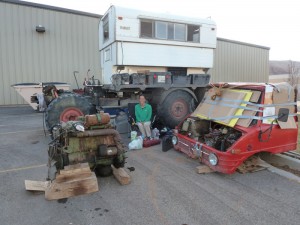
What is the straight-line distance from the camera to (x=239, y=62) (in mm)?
21844

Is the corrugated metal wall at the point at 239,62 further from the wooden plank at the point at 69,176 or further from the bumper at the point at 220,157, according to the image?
the wooden plank at the point at 69,176

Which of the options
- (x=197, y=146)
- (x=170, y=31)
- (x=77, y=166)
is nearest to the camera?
(x=77, y=166)

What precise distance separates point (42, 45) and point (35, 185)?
40.7 ft

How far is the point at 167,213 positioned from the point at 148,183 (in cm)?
93

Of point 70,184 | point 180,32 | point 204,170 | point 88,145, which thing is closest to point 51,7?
point 180,32

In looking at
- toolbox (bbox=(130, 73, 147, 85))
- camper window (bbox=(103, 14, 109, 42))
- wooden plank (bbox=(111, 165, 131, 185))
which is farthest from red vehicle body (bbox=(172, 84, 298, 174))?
camper window (bbox=(103, 14, 109, 42))

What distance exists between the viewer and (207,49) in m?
8.46

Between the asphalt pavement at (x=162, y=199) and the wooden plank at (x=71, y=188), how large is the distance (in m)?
0.08

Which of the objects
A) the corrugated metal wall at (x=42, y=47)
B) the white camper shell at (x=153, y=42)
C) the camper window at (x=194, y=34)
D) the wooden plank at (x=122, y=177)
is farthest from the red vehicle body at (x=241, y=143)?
the corrugated metal wall at (x=42, y=47)

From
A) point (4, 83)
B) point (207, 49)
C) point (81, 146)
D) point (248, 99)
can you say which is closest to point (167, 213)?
point (81, 146)

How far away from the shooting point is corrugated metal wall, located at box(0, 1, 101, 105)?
13.4 m

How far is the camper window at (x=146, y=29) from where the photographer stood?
7426 millimetres

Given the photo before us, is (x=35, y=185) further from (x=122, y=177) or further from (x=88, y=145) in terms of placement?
(x=122, y=177)

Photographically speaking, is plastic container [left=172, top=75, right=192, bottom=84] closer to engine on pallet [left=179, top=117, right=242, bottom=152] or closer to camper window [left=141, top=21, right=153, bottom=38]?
camper window [left=141, top=21, right=153, bottom=38]
